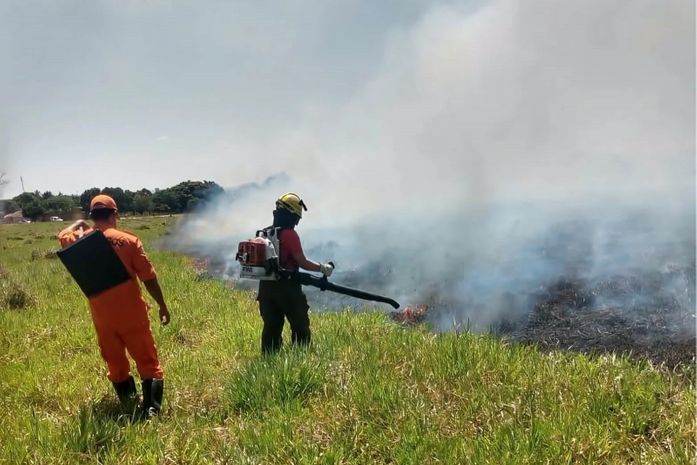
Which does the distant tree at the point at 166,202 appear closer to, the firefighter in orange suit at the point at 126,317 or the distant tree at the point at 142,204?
the distant tree at the point at 142,204

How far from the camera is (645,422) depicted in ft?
11.2

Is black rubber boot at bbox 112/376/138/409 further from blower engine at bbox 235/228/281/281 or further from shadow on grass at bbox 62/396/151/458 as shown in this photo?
blower engine at bbox 235/228/281/281

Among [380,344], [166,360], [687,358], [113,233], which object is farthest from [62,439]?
[687,358]

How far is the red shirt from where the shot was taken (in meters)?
5.02

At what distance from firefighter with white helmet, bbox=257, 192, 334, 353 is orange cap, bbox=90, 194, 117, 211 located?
60.0 inches

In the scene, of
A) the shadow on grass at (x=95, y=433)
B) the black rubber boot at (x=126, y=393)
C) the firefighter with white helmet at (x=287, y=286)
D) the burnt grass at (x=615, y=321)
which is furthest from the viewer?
the burnt grass at (x=615, y=321)

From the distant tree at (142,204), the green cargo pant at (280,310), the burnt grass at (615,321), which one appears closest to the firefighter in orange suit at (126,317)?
the green cargo pant at (280,310)

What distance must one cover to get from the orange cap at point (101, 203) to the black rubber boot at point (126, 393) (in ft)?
4.77

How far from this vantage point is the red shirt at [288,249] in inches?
198

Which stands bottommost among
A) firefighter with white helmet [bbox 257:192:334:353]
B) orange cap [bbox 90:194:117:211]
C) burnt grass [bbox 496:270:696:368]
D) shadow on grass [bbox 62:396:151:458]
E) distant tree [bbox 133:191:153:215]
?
shadow on grass [bbox 62:396:151:458]

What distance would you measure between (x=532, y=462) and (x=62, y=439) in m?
3.14

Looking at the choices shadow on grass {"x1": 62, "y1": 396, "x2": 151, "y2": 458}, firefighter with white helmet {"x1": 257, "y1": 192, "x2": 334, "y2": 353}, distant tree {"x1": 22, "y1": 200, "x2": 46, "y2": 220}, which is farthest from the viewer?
distant tree {"x1": 22, "y1": 200, "x2": 46, "y2": 220}

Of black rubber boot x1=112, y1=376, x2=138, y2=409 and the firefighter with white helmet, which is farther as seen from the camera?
the firefighter with white helmet

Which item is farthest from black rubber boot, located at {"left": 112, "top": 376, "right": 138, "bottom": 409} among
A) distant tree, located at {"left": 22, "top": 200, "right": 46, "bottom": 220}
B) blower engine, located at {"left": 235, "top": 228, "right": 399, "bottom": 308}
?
distant tree, located at {"left": 22, "top": 200, "right": 46, "bottom": 220}
